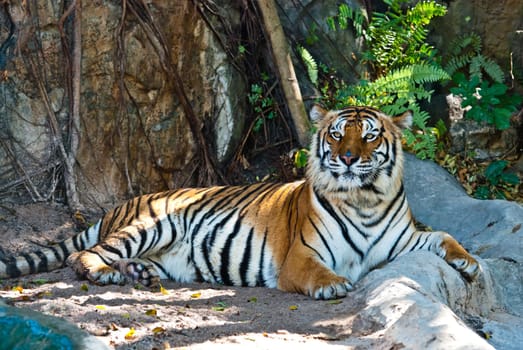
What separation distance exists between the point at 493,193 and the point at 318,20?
2.76m

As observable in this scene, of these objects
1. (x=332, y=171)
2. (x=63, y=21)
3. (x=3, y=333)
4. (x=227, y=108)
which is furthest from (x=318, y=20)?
(x=3, y=333)

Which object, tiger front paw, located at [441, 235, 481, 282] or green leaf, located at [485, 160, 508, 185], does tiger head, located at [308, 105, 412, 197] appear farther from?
green leaf, located at [485, 160, 508, 185]

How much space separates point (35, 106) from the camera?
25.4 ft

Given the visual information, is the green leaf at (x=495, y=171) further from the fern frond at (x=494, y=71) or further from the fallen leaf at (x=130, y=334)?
the fallen leaf at (x=130, y=334)

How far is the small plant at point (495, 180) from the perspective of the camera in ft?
28.9

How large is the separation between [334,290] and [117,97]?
142 inches

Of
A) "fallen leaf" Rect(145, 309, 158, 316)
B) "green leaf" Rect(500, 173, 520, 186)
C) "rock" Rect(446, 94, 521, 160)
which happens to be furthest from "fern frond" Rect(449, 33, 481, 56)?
"fallen leaf" Rect(145, 309, 158, 316)

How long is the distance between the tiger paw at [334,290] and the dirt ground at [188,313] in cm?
7

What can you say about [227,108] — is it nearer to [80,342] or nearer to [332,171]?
[332,171]

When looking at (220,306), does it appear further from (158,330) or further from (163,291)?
(158,330)

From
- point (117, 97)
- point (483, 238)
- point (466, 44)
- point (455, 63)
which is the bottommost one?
point (483, 238)

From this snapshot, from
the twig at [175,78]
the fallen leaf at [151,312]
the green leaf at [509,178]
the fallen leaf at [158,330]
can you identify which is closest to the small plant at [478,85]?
the green leaf at [509,178]

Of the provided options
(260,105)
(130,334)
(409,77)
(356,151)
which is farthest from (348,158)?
(260,105)

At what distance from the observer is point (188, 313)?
16.1ft
